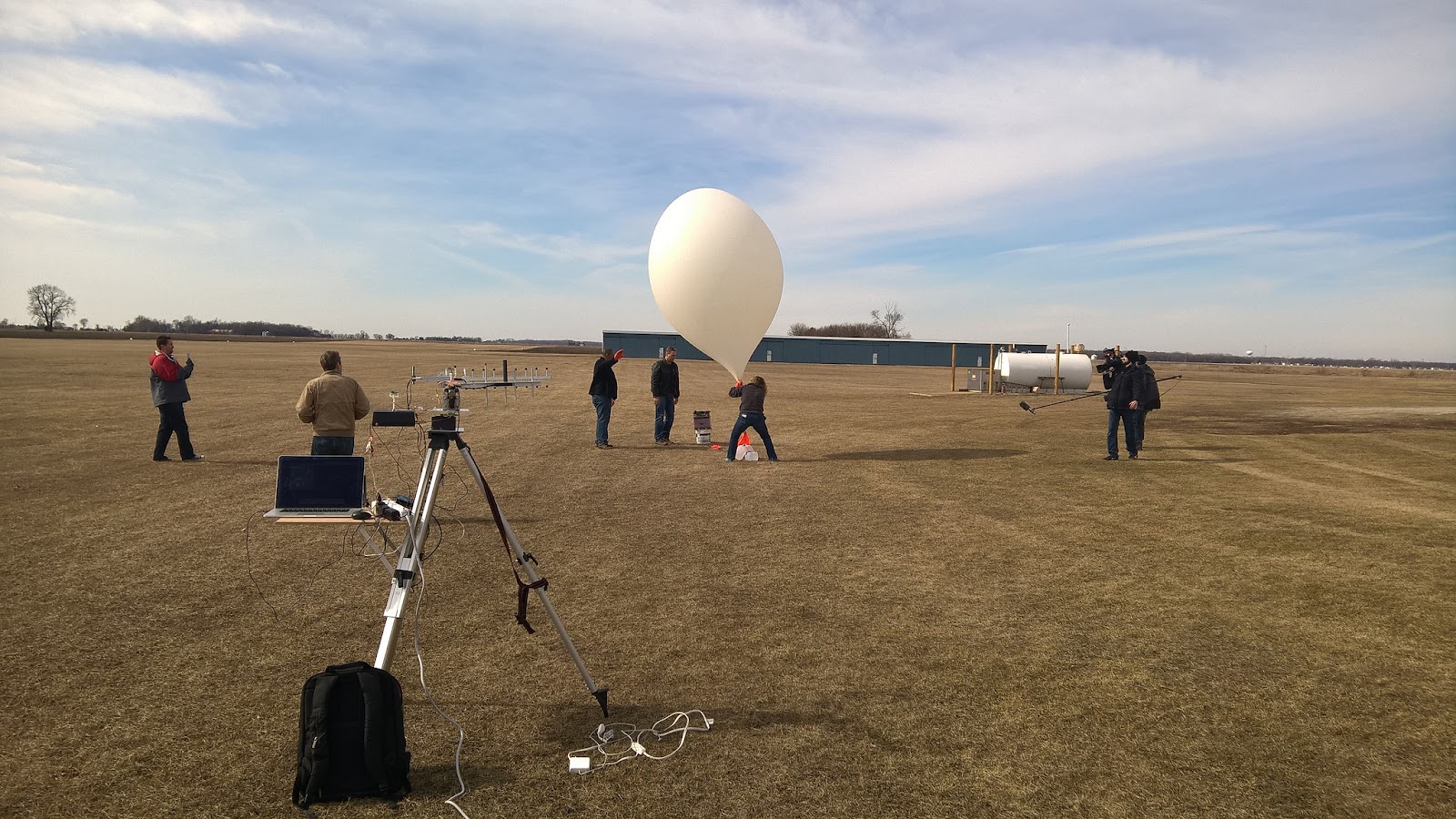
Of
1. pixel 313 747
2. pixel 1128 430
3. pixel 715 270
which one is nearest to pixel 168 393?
pixel 715 270

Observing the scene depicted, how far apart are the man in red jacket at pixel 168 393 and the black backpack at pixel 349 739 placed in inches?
450

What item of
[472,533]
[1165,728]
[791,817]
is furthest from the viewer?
[472,533]

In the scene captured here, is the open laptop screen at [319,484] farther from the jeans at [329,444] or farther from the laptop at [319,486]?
the jeans at [329,444]

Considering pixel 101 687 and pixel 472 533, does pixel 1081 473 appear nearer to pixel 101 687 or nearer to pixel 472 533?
pixel 472 533

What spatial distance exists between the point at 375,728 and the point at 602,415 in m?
12.4

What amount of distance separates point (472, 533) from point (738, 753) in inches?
230

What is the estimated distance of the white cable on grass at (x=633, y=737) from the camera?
4.54 m

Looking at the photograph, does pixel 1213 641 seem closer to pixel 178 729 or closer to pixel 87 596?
pixel 178 729

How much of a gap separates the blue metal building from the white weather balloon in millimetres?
53978

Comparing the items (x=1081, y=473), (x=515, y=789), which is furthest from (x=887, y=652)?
(x=1081, y=473)

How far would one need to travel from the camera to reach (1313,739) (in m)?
4.74

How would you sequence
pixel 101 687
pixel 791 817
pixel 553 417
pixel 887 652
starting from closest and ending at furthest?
1. pixel 791 817
2. pixel 101 687
3. pixel 887 652
4. pixel 553 417

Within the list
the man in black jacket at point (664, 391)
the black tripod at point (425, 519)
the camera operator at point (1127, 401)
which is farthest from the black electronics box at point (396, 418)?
the camera operator at point (1127, 401)

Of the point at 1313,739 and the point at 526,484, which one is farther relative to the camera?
the point at 526,484
